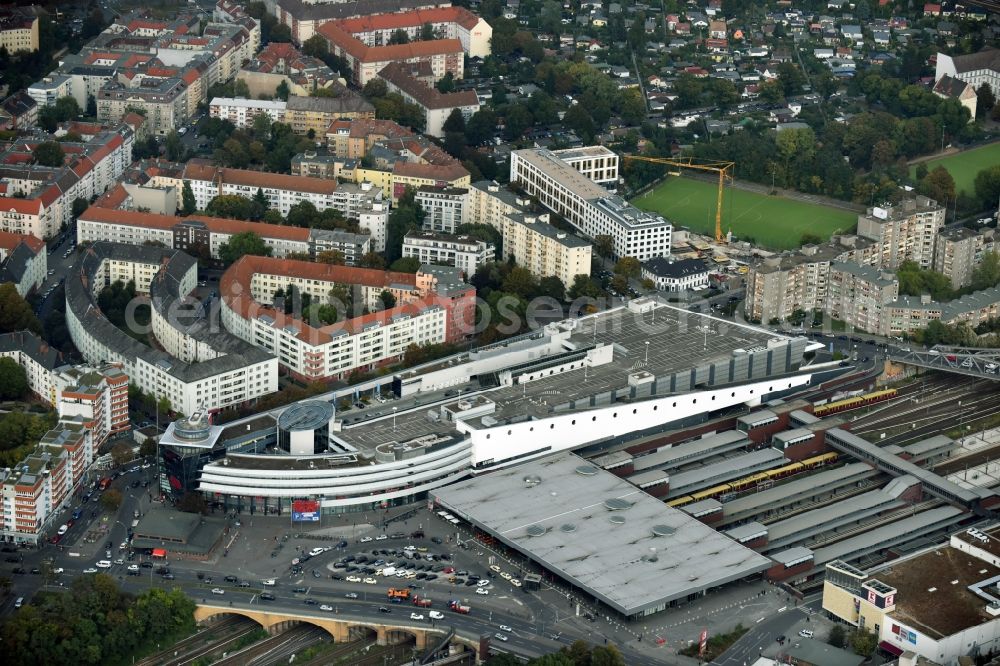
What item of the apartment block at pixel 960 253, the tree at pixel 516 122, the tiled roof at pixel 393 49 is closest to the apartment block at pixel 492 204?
the tree at pixel 516 122

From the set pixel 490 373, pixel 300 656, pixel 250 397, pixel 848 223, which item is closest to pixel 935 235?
pixel 848 223

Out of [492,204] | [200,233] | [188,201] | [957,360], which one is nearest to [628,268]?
[492,204]

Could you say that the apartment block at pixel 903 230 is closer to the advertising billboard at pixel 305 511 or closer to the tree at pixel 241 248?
the tree at pixel 241 248

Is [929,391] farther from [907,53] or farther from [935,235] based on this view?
[907,53]

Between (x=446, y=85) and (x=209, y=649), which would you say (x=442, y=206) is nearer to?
(x=446, y=85)

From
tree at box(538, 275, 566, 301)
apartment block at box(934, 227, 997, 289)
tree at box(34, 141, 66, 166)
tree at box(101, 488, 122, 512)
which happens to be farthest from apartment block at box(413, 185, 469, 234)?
tree at box(101, 488, 122, 512)

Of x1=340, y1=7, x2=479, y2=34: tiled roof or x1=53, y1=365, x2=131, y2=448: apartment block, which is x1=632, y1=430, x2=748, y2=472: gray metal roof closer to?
x1=53, y1=365, x2=131, y2=448: apartment block
